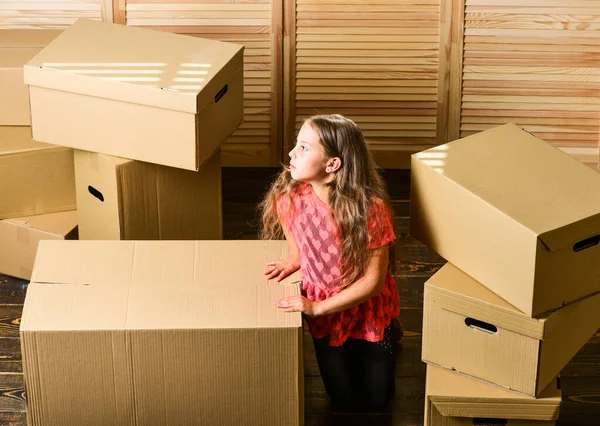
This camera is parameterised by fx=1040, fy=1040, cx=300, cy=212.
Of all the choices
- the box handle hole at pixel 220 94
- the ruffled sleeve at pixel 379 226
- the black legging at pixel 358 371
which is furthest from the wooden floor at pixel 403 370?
the box handle hole at pixel 220 94

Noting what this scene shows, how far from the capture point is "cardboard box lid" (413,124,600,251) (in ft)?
6.13

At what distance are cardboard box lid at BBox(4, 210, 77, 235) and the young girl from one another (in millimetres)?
618

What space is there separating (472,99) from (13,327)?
1.48 metres

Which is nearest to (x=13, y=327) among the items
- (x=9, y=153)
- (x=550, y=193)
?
(x=9, y=153)

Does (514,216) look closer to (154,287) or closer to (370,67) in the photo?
(154,287)

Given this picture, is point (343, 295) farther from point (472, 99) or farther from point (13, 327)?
point (472, 99)

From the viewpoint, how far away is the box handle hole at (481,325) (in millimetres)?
2000

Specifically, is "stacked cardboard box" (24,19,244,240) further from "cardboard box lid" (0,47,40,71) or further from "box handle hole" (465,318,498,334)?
"box handle hole" (465,318,498,334)

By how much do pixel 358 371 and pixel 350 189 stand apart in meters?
0.42

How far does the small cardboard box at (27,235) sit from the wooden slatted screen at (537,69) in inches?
48.7

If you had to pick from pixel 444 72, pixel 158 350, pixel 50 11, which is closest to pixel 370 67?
pixel 444 72

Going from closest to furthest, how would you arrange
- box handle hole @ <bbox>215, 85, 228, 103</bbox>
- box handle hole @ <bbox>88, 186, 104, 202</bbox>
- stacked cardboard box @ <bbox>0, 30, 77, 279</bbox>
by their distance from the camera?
1. box handle hole @ <bbox>215, 85, 228, 103</bbox>
2. box handle hole @ <bbox>88, 186, 104, 202</bbox>
3. stacked cardboard box @ <bbox>0, 30, 77, 279</bbox>

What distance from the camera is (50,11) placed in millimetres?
3018

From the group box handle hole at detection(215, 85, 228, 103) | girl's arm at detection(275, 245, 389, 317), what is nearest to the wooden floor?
girl's arm at detection(275, 245, 389, 317)
